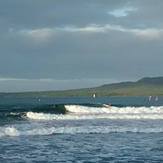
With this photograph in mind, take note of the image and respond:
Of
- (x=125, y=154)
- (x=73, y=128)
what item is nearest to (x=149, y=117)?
(x=73, y=128)

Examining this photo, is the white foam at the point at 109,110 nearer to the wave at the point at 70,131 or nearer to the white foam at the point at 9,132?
the wave at the point at 70,131

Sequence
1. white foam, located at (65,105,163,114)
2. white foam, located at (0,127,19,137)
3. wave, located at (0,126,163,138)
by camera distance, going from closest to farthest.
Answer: white foam, located at (0,127,19,137) → wave, located at (0,126,163,138) → white foam, located at (65,105,163,114)

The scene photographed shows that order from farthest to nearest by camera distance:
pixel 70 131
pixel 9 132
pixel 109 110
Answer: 1. pixel 109 110
2. pixel 70 131
3. pixel 9 132

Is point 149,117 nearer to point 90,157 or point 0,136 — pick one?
point 0,136

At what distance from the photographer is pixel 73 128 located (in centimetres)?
4416

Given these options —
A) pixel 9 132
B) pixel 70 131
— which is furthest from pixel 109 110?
pixel 9 132

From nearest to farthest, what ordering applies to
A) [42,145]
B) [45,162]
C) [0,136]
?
[45,162]
[42,145]
[0,136]

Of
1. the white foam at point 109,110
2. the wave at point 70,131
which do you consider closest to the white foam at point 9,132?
the wave at point 70,131

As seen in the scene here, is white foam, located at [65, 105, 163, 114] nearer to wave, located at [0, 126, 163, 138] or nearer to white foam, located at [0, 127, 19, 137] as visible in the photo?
wave, located at [0, 126, 163, 138]

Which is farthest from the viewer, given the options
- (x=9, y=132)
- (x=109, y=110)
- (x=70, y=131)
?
(x=109, y=110)

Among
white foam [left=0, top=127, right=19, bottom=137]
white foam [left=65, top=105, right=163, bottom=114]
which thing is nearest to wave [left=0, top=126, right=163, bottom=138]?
white foam [left=0, top=127, right=19, bottom=137]

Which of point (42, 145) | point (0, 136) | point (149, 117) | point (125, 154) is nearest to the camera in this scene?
point (125, 154)

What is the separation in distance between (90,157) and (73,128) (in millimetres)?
15811

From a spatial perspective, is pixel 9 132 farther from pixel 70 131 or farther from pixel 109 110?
pixel 109 110
